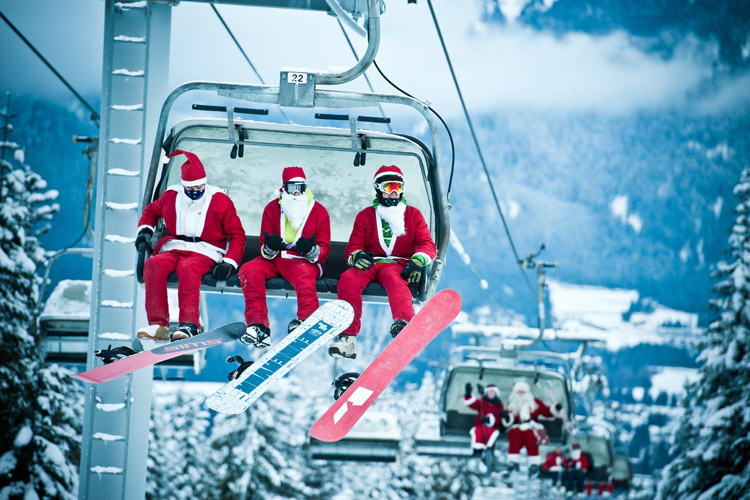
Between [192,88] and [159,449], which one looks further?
[159,449]

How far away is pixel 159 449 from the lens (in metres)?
17.8

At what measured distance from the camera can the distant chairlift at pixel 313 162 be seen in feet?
13.8

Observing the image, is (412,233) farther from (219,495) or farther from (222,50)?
(222,50)

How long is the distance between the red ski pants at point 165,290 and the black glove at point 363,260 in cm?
82

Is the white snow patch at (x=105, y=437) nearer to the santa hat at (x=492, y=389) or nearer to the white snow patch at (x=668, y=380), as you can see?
the santa hat at (x=492, y=389)

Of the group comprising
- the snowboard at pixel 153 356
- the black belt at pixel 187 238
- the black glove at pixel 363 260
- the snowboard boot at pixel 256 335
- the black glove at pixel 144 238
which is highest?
the black belt at pixel 187 238

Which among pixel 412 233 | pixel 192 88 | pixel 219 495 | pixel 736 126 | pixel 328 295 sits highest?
pixel 736 126

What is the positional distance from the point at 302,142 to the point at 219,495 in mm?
14213

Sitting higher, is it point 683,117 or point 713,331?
point 683,117

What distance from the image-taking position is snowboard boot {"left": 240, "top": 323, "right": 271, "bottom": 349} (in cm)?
416

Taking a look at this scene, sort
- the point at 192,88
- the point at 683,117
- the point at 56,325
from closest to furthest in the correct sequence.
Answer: the point at 192,88 < the point at 56,325 < the point at 683,117

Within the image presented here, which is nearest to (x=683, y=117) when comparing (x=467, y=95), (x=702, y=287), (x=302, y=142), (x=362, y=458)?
(x=702, y=287)

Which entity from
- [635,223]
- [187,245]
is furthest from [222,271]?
[635,223]

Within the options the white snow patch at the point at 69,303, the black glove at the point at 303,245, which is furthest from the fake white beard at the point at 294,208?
the white snow patch at the point at 69,303
